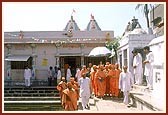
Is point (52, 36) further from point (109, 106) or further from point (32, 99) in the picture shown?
point (109, 106)

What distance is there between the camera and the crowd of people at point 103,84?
8.80 metres

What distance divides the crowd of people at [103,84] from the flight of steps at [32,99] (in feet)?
6.08

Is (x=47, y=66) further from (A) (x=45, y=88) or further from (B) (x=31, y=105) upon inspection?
(B) (x=31, y=105)

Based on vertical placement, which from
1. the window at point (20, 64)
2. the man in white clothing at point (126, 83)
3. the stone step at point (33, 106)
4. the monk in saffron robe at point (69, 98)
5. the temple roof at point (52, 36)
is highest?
the temple roof at point (52, 36)

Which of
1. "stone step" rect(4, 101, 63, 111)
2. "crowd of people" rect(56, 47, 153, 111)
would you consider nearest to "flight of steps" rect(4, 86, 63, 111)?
"stone step" rect(4, 101, 63, 111)

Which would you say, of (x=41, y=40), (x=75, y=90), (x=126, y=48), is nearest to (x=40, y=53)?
(x=41, y=40)

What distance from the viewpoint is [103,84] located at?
1056cm

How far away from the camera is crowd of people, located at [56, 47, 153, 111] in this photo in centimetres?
880

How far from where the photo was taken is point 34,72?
18.6m

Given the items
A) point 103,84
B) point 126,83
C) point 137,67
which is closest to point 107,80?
point 103,84

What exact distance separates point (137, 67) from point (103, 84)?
1.33m

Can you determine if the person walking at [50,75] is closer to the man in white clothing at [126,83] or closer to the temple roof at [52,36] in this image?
the temple roof at [52,36]

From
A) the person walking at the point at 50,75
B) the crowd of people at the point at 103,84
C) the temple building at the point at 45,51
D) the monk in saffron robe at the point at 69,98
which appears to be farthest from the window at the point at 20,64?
the monk in saffron robe at the point at 69,98

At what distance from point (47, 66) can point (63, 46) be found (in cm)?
154
